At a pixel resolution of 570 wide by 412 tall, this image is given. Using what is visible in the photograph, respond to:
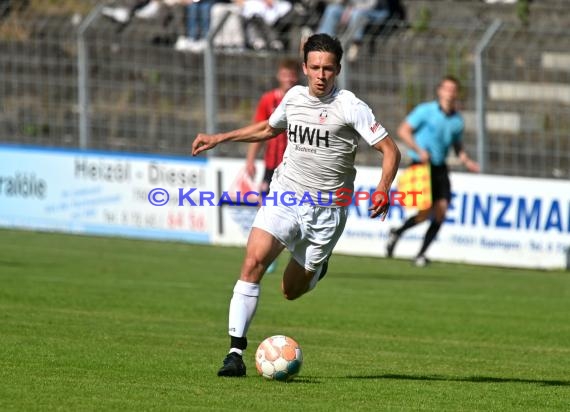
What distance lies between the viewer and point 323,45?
922 cm

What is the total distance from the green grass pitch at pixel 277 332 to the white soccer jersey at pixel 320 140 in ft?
4.26

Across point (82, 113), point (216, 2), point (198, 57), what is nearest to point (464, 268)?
point (198, 57)

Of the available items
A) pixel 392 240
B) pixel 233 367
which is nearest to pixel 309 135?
pixel 233 367

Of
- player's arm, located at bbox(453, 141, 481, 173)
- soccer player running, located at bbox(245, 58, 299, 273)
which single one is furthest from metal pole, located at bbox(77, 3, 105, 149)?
soccer player running, located at bbox(245, 58, 299, 273)

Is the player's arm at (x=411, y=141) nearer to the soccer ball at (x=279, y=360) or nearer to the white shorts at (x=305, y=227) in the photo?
the white shorts at (x=305, y=227)

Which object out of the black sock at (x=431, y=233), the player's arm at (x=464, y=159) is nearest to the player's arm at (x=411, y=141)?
the player's arm at (x=464, y=159)

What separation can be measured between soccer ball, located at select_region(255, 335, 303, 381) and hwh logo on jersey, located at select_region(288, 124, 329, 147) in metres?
1.34

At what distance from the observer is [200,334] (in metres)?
11.8

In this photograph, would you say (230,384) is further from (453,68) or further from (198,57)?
(198,57)

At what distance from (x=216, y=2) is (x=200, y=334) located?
1590 centimetres

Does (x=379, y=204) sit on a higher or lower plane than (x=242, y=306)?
higher

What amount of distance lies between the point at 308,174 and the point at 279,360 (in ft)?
4.29

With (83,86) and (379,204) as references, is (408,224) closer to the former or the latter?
(83,86)

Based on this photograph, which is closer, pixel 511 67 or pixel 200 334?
pixel 200 334
